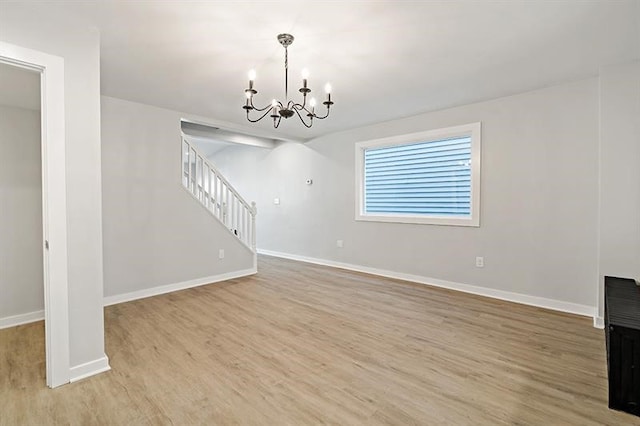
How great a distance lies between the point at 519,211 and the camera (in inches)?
148

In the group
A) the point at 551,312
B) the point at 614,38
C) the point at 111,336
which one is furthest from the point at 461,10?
the point at 111,336

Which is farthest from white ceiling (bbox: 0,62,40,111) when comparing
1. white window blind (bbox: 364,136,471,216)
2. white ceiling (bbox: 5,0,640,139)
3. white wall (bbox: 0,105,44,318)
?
white window blind (bbox: 364,136,471,216)

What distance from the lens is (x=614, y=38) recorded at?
96.9 inches

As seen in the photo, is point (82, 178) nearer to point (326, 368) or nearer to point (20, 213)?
point (20, 213)

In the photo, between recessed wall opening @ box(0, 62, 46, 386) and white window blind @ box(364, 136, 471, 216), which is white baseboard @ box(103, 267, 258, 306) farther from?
white window blind @ box(364, 136, 471, 216)

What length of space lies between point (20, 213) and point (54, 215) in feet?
6.13

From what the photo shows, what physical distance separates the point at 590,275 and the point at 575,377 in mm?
1675

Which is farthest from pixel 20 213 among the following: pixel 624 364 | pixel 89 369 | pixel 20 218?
pixel 624 364

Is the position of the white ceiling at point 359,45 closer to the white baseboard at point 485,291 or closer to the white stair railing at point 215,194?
the white stair railing at point 215,194

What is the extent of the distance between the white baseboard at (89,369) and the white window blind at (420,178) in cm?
419

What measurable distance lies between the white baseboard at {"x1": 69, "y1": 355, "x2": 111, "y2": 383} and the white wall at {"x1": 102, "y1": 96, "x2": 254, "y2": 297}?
174 cm

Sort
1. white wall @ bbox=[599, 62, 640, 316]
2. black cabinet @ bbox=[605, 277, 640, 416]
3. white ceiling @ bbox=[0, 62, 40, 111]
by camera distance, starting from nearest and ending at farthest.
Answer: black cabinet @ bbox=[605, 277, 640, 416], white ceiling @ bbox=[0, 62, 40, 111], white wall @ bbox=[599, 62, 640, 316]

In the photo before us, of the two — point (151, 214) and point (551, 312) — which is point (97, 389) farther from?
point (551, 312)

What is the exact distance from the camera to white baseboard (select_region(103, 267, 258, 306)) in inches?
149
